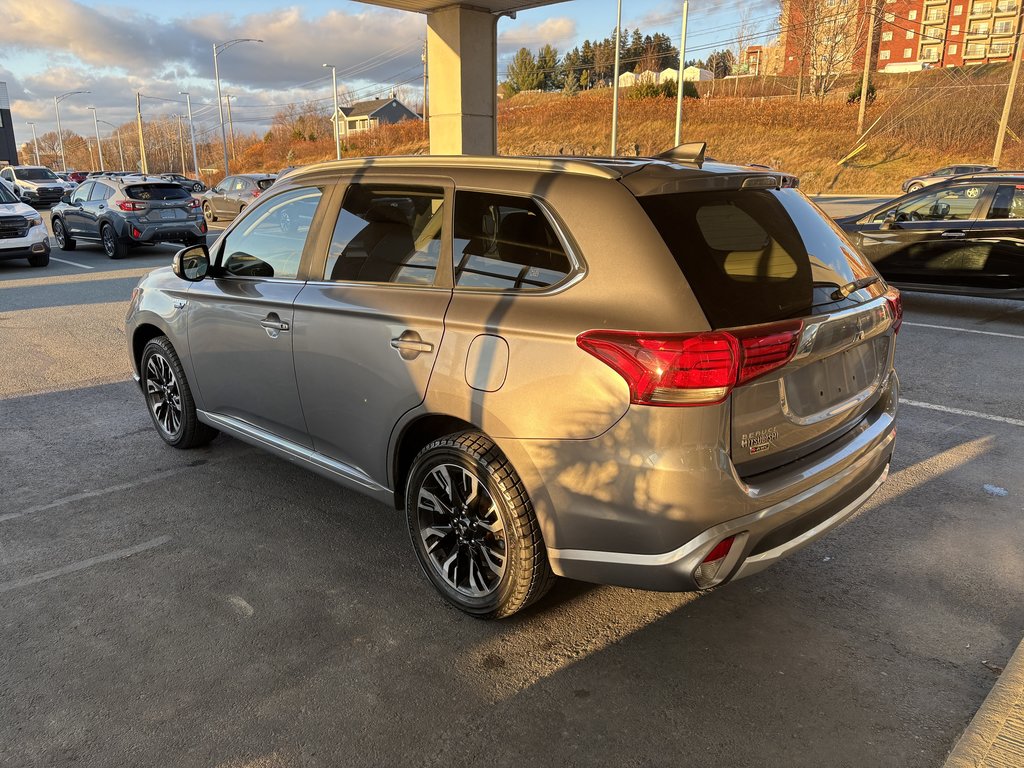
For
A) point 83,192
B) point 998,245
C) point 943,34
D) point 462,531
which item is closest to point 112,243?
point 83,192

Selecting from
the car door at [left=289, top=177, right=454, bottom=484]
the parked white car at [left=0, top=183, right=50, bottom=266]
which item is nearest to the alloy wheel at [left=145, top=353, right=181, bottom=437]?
the car door at [left=289, top=177, right=454, bottom=484]

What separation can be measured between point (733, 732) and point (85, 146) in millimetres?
161161

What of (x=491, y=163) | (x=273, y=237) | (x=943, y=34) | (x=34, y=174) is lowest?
(x=273, y=237)

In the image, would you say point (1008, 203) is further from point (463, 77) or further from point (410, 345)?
point (410, 345)

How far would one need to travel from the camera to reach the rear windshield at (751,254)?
2.54m

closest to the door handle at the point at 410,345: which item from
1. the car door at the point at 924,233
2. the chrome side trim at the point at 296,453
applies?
the chrome side trim at the point at 296,453

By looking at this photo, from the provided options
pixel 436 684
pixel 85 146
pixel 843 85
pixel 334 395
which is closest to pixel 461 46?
pixel 334 395

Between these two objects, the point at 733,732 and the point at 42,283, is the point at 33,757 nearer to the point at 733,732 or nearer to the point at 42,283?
the point at 733,732

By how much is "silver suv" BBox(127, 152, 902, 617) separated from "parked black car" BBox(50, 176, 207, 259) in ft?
45.4

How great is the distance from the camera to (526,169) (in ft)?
9.60

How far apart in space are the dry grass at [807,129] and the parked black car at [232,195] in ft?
48.4

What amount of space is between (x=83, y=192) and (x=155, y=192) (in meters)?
2.39

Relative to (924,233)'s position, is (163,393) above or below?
below

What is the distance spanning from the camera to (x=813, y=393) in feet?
8.99
